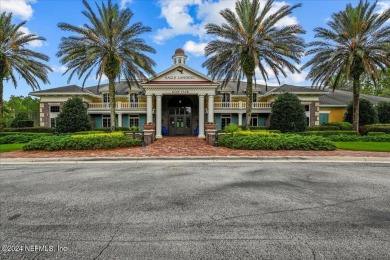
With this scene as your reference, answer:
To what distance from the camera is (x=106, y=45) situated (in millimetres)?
21672

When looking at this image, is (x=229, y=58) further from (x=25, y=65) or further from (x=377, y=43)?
(x=25, y=65)

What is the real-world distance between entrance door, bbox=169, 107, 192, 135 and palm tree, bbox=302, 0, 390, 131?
15829 mm

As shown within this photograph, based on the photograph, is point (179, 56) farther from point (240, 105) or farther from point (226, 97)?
point (240, 105)

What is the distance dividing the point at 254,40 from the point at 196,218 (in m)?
21.1

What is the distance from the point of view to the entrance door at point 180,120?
31.5 m

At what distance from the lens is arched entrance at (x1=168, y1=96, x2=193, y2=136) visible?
3152cm

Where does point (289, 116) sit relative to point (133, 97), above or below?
below

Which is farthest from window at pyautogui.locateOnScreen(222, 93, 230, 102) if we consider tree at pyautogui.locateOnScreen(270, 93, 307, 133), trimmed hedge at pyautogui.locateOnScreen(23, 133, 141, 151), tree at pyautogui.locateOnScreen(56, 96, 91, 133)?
trimmed hedge at pyautogui.locateOnScreen(23, 133, 141, 151)

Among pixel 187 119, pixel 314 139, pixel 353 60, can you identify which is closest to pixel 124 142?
pixel 314 139

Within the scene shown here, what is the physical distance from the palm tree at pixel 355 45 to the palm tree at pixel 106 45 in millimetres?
17851

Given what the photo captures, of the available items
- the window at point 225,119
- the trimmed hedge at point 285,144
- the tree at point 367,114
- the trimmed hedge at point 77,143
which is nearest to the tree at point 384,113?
the tree at point 367,114

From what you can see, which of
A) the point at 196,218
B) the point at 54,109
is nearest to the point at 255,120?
the point at 54,109

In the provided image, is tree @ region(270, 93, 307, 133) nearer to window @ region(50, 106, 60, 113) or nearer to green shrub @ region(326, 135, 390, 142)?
green shrub @ region(326, 135, 390, 142)

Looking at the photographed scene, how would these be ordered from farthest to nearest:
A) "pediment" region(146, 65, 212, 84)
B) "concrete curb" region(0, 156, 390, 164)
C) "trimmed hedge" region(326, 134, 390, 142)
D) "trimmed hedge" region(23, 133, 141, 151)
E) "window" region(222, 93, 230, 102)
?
1. "window" region(222, 93, 230, 102)
2. "pediment" region(146, 65, 212, 84)
3. "trimmed hedge" region(326, 134, 390, 142)
4. "trimmed hedge" region(23, 133, 141, 151)
5. "concrete curb" region(0, 156, 390, 164)
